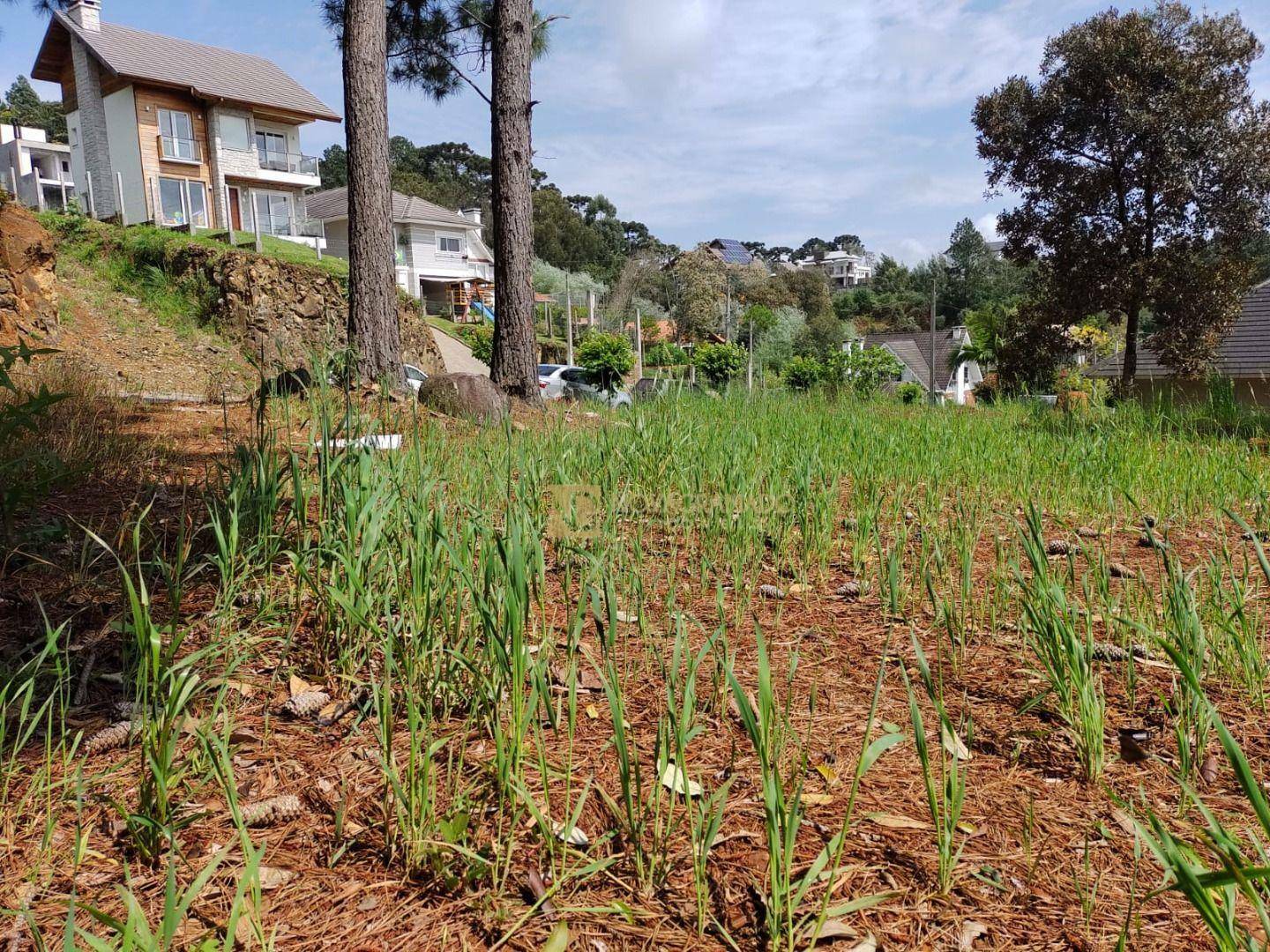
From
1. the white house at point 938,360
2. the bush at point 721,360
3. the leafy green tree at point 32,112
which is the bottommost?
the white house at point 938,360

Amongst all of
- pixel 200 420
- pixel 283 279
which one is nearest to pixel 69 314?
pixel 283 279

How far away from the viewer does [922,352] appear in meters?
51.3

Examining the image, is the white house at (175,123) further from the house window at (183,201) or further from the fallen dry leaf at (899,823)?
the fallen dry leaf at (899,823)

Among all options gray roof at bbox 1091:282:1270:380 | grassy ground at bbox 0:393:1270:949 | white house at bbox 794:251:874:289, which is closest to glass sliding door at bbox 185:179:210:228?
gray roof at bbox 1091:282:1270:380

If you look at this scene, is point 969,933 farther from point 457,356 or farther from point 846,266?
point 846,266

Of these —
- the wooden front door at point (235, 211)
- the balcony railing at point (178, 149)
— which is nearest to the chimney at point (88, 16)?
the balcony railing at point (178, 149)

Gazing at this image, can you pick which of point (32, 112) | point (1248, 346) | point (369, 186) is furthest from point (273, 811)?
point (32, 112)

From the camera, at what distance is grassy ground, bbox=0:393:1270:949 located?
1.13 m

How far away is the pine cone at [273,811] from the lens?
1318mm

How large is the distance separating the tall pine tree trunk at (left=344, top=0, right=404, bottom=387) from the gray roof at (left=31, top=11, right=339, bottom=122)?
77.1 feet

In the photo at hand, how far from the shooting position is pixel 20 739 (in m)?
1.30

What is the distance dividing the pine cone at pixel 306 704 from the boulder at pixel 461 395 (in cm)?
404

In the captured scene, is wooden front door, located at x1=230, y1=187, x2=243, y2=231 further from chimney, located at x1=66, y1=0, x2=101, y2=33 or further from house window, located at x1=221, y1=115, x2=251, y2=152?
chimney, located at x1=66, y1=0, x2=101, y2=33

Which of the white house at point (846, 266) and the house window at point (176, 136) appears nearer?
the house window at point (176, 136)
